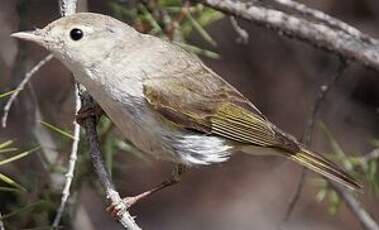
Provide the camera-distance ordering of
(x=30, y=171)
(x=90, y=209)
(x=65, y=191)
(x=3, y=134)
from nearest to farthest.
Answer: (x=65, y=191)
(x=30, y=171)
(x=3, y=134)
(x=90, y=209)

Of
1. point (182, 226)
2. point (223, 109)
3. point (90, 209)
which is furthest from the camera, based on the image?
point (182, 226)

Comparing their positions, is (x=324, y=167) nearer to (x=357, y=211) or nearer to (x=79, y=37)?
(x=357, y=211)

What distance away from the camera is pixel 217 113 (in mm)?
3508

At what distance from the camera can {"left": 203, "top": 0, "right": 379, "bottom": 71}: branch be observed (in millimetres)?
3570

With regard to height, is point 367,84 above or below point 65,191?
below

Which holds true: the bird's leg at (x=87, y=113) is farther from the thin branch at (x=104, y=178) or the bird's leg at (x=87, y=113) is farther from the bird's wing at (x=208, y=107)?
the bird's wing at (x=208, y=107)

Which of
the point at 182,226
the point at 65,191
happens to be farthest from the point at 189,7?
the point at 182,226

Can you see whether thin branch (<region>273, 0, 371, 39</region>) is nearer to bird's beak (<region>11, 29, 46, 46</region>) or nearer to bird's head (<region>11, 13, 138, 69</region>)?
bird's head (<region>11, 13, 138, 69</region>)

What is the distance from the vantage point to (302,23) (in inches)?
143

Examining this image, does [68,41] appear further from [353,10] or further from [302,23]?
[353,10]

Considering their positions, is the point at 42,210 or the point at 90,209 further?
the point at 90,209

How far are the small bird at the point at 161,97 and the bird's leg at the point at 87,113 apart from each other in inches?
1.7

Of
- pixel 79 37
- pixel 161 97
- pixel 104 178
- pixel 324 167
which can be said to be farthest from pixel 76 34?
pixel 324 167

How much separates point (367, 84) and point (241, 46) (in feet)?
3.28
